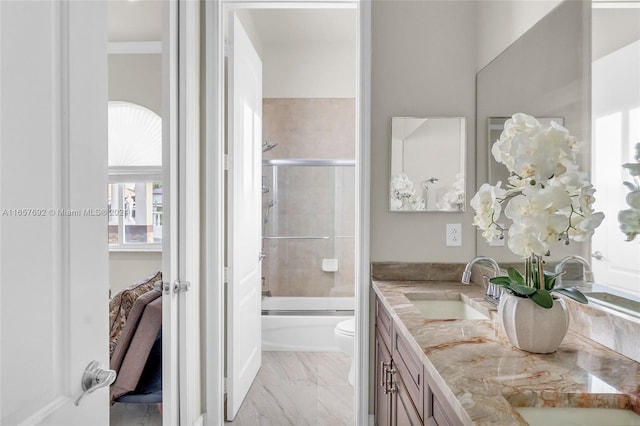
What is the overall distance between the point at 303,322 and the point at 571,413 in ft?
9.48

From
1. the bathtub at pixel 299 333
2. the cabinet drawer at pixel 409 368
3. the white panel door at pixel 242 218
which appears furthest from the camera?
the bathtub at pixel 299 333

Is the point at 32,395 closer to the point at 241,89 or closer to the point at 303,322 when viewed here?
the point at 241,89

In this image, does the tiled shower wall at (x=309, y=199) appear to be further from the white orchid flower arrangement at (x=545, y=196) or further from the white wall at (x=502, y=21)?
the white orchid flower arrangement at (x=545, y=196)

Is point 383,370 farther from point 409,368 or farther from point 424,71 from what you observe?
point 424,71

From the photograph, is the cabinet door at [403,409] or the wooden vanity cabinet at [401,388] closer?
the wooden vanity cabinet at [401,388]

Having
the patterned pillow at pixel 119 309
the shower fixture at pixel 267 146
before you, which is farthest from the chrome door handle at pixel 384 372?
the shower fixture at pixel 267 146

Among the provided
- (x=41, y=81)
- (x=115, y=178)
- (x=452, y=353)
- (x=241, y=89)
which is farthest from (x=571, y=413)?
(x=115, y=178)

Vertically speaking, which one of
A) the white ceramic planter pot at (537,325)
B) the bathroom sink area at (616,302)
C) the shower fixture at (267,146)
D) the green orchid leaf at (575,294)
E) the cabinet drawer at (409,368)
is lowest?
the cabinet drawer at (409,368)

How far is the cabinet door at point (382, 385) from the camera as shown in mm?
1704

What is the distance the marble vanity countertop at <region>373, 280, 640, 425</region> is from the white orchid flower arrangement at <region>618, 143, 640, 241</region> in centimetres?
33

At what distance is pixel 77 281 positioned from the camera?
84 cm

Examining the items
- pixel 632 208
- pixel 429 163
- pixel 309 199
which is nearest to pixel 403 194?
pixel 429 163

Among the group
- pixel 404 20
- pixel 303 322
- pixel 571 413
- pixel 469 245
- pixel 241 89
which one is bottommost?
pixel 303 322

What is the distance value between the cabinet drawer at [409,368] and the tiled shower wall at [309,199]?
8.39 feet
